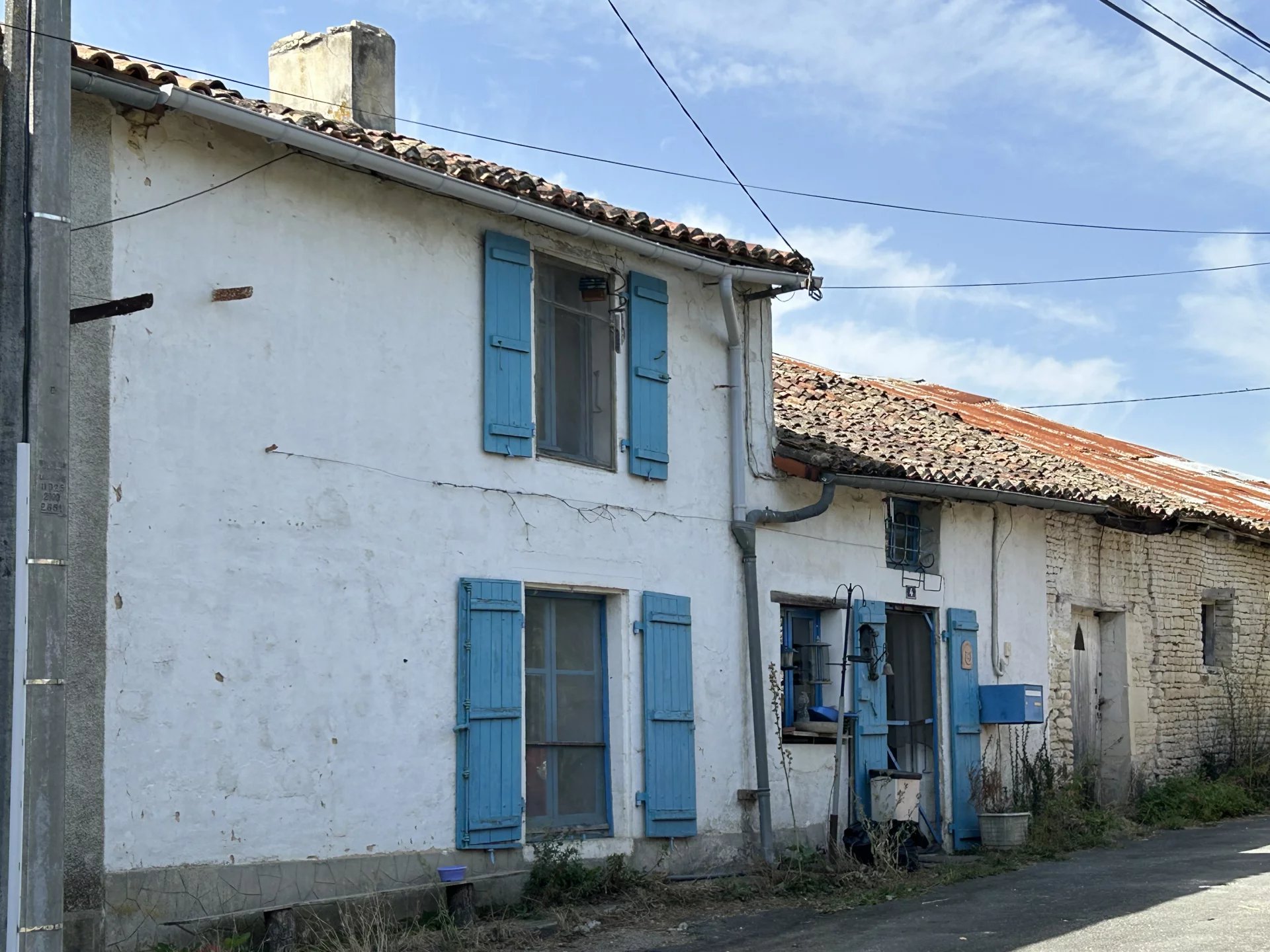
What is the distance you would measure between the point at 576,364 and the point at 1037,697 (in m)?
5.71

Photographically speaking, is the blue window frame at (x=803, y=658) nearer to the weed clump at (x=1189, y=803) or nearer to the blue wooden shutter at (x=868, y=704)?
the blue wooden shutter at (x=868, y=704)

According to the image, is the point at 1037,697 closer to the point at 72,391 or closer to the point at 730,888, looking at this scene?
the point at 730,888

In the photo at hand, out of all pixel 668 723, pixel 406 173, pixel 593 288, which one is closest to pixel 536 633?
pixel 668 723

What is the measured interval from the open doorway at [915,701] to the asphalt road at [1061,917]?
1707 millimetres

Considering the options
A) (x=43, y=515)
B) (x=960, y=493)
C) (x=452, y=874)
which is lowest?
(x=452, y=874)

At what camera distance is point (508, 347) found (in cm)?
952

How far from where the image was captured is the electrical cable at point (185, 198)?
737cm

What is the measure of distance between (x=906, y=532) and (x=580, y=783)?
14.2ft

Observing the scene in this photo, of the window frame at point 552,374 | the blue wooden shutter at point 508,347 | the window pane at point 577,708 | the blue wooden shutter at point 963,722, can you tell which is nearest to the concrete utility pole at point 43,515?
the blue wooden shutter at point 508,347

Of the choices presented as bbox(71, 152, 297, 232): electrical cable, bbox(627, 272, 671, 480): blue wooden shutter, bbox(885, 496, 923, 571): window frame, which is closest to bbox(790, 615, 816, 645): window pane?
bbox(885, 496, 923, 571): window frame

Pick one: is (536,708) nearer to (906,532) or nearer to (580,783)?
(580,783)

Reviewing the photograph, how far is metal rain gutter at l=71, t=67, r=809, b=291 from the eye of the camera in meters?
7.28

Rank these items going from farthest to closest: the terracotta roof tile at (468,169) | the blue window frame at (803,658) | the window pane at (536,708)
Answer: the blue window frame at (803,658) < the window pane at (536,708) < the terracotta roof tile at (468,169)

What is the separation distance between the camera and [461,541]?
9.12 m
